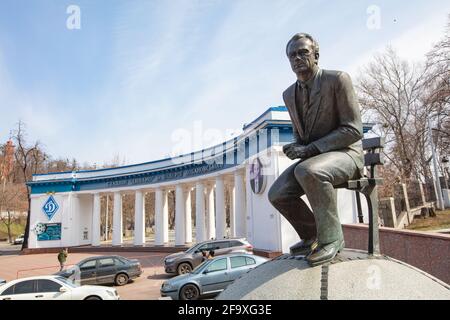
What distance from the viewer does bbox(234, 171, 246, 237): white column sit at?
24422 mm

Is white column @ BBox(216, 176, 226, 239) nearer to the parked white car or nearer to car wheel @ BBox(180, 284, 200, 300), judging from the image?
car wheel @ BBox(180, 284, 200, 300)

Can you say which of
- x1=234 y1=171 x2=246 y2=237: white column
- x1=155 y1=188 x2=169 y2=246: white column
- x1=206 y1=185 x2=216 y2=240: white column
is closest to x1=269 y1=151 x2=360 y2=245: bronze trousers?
x1=234 y1=171 x2=246 y2=237: white column

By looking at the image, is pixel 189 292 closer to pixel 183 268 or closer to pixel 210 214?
pixel 183 268

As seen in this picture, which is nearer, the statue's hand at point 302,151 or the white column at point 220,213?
the statue's hand at point 302,151

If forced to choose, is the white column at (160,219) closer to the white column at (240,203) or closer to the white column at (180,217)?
the white column at (180,217)

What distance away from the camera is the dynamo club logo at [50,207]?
3466 cm

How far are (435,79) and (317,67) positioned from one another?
2538 centimetres

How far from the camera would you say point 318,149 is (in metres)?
4.17

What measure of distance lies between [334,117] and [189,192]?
29859mm

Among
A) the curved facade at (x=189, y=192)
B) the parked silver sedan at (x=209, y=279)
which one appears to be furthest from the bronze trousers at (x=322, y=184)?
→ the curved facade at (x=189, y=192)

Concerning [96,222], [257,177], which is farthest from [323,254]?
[96,222]

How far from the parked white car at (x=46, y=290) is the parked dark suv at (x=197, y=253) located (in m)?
6.52

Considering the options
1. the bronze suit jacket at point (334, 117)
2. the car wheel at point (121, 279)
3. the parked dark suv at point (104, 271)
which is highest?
the bronze suit jacket at point (334, 117)
